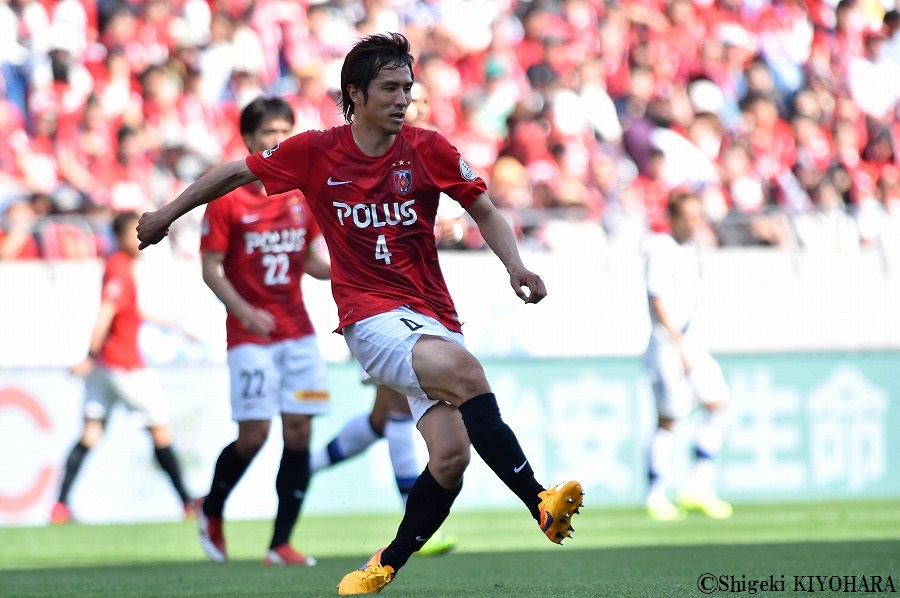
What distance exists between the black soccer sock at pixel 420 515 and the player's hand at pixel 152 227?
4.66ft

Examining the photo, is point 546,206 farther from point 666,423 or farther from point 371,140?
point 371,140

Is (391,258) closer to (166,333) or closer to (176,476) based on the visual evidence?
(176,476)

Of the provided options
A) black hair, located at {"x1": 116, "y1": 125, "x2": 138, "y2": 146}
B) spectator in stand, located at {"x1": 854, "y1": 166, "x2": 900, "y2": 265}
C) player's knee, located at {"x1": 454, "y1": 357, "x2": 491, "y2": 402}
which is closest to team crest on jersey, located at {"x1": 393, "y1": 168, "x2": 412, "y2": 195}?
player's knee, located at {"x1": 454, "y1": 357, "x2": 491, "y2": 402}

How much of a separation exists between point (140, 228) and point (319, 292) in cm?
722

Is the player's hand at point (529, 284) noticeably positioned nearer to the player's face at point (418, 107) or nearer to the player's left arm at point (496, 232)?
the player's left arm at point (496, 232)

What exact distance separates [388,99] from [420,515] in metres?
1.66

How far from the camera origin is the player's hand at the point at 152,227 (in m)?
5.46

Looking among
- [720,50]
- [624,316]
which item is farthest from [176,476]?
[720,50]

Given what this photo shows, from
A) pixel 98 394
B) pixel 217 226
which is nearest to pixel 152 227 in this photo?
pixel 217 226

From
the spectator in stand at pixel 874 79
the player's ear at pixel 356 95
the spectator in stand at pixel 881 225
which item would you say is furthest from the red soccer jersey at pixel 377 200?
the spectator in stand at pixel 874 79

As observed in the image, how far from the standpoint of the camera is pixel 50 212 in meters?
13.3

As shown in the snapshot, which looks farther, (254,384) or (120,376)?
(120,376)

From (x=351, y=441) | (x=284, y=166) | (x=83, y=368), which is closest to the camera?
(x=284, y=166)

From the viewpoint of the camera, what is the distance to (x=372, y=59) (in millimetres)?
5535
